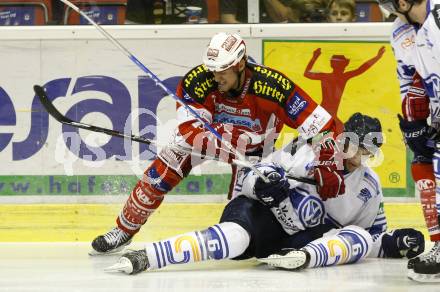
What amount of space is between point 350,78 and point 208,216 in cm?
109

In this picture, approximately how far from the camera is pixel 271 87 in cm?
446

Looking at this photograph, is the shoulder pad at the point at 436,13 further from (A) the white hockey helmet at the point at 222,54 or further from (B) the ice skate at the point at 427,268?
(A) the white hockey helmet at the point at 222,54

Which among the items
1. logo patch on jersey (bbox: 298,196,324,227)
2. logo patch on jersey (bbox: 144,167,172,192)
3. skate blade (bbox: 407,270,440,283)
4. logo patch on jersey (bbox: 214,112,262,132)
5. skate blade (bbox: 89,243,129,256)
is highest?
logo patch on jersey (bbox: 214,112,262,132)

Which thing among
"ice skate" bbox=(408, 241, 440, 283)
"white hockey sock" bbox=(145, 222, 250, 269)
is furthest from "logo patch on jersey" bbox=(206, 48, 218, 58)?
"ice skate" bbox=(408, 241, 440, 283)

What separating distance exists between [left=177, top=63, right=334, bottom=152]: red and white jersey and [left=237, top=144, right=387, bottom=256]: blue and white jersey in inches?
5.8

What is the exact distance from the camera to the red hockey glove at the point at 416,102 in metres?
3.90

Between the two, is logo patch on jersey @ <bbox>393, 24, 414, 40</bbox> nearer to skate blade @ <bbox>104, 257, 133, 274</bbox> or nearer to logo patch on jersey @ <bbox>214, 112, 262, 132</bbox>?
logo patch on jersey @ <bbox>214, 112, 262, 132</bbox>

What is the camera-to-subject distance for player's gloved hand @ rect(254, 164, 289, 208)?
13.3ft

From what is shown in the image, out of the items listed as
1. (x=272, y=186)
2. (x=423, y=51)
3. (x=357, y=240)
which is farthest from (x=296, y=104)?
(x=423, y=51)

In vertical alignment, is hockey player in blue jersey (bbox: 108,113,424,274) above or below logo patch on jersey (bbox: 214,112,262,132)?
below

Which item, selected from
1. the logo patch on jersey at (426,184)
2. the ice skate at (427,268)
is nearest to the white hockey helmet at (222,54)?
the logo patch on jersey at (426,184)

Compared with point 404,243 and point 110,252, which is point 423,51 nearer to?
point 404,243

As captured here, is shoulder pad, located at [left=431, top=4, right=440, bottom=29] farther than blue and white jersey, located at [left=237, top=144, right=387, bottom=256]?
No

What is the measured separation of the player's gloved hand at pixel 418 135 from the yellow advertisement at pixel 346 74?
174 centimetres
